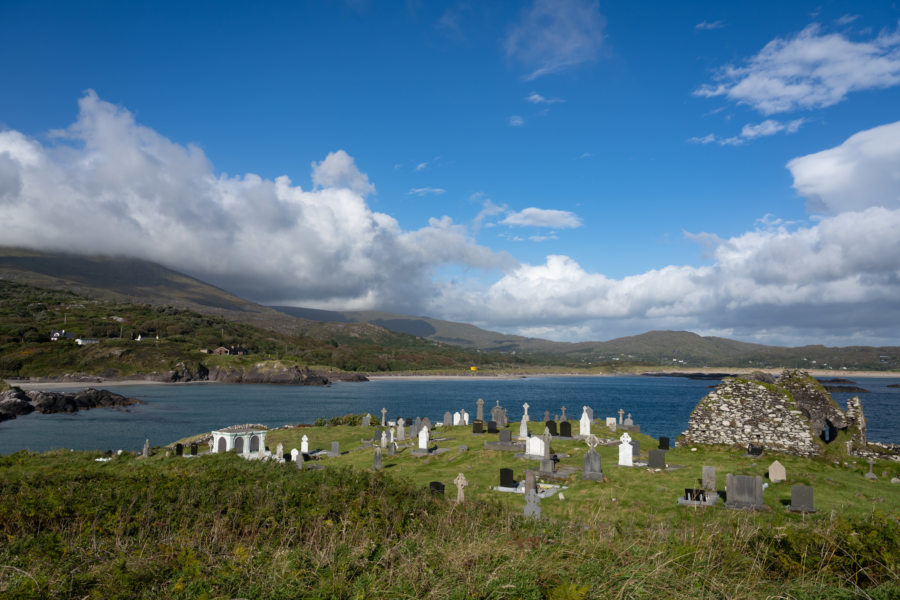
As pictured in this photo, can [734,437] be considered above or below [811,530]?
below

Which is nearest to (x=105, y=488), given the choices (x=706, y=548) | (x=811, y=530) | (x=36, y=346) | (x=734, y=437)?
(x=706, y=548)

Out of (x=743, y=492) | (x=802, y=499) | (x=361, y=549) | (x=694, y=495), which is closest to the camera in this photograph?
(x=361, y=549)

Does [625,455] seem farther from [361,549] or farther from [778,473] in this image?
[361,549]

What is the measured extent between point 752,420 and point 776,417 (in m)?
0.91

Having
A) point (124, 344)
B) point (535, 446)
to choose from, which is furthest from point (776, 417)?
point (124, 344)

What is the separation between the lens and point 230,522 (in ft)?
26.8

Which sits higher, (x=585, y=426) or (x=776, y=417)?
(x=776, y=417)

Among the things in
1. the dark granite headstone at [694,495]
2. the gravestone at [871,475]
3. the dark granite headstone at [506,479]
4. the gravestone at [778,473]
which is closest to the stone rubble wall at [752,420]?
the gravestone at [871,475]

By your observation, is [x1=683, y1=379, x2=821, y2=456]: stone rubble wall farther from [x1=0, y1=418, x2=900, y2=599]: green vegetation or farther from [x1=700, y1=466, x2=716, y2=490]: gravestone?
[x1=0, y1=418, x2=900, y2=599]: green vegetation

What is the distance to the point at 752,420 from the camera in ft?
70.7

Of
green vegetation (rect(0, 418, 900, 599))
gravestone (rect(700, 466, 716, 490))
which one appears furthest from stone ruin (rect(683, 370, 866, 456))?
green vegetation (rect(0, 418, 900, 599))

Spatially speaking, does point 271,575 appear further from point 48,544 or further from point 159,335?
point 159,335

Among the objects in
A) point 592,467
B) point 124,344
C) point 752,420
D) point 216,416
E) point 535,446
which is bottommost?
point 216,416

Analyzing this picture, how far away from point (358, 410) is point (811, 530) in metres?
70.2
